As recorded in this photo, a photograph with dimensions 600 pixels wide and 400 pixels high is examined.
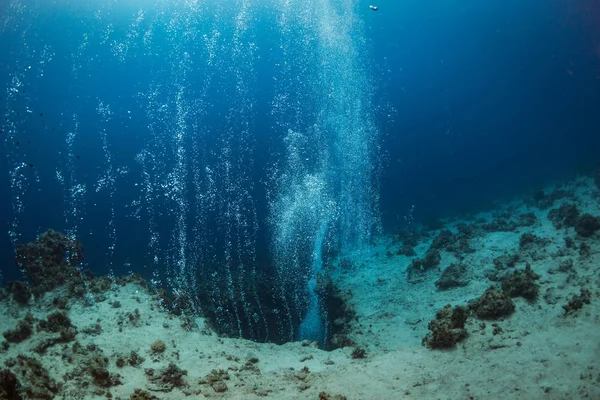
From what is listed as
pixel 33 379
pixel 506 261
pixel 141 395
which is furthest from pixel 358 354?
pixel 506 261

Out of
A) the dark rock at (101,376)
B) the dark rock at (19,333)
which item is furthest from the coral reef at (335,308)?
the dark rock at (19,333)

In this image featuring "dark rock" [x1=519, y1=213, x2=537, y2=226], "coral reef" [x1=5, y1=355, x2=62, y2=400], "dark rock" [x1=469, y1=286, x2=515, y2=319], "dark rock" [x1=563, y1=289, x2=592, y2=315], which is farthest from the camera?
"dark rock" [x1=519, y1=213, x2=537, y2=226]

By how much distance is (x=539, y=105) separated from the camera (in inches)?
5212

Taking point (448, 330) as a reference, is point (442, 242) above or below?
above

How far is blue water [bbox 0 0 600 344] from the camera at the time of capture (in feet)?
150

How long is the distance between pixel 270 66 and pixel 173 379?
107206 mm

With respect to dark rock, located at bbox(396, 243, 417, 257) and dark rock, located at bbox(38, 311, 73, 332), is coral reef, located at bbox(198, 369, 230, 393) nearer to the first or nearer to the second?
dark rock, located at bbox(38, 311, 73, 332)

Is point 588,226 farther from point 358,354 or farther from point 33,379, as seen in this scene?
point 33,379

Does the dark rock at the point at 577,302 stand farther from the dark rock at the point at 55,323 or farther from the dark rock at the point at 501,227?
the dark rock at the point at 55,323

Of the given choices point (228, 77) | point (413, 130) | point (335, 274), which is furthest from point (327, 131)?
point (413, 130)

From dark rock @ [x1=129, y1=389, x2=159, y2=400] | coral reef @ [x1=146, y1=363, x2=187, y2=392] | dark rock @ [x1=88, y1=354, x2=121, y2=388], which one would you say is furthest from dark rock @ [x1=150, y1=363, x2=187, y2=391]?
→ dark rock @ [x1=88, y1=354, x2=121, y2=388]

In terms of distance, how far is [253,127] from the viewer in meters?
102

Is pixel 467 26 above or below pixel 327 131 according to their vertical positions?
above

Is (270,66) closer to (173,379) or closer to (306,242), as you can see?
(306,242)
